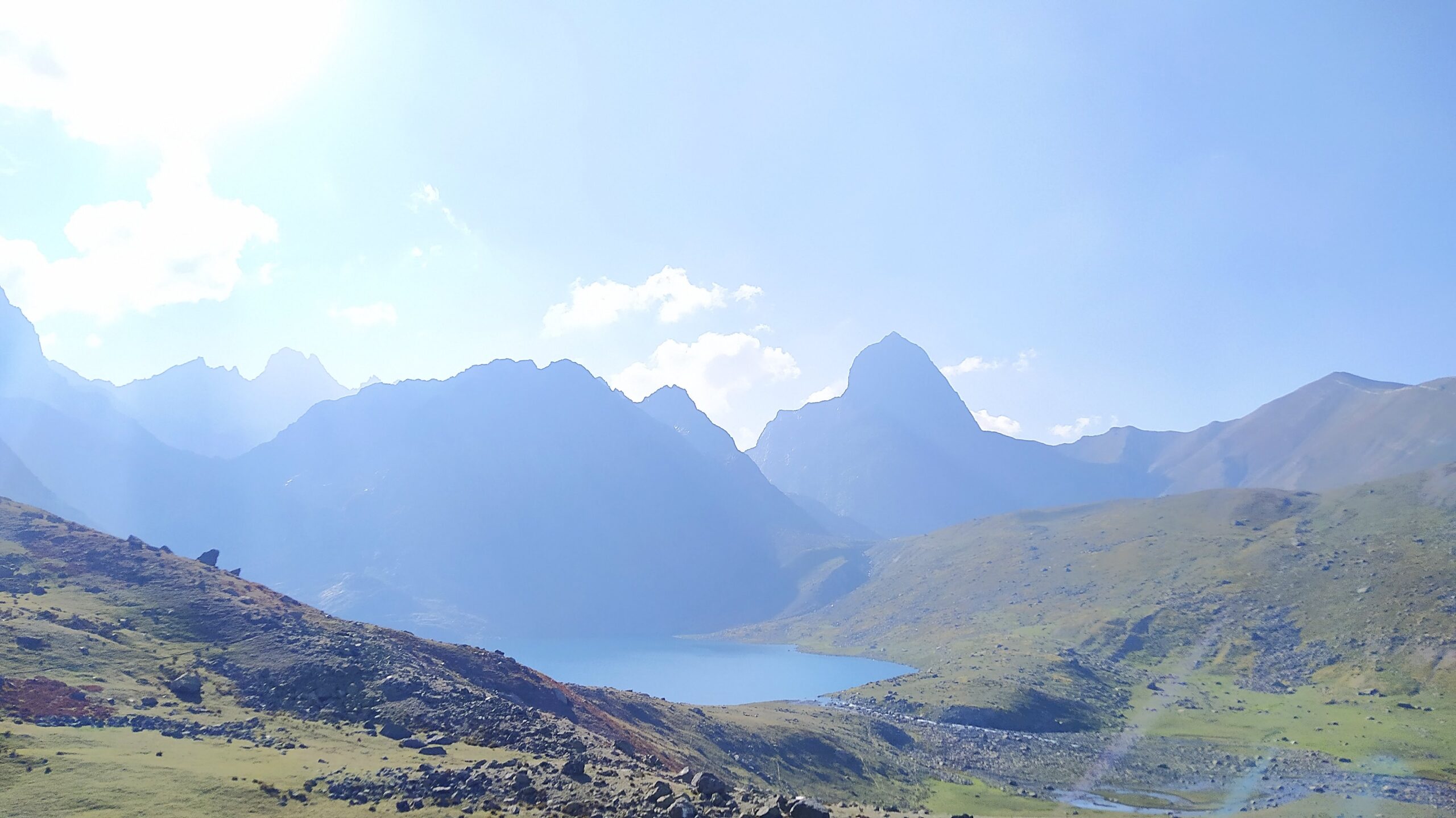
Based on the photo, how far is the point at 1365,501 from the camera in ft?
497

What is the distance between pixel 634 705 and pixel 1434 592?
113 meters

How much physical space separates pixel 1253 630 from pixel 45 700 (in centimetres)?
14800

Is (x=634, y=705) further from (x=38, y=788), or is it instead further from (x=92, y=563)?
(x=38, y=788)

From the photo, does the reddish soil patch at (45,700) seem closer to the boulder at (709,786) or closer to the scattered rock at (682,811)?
the scattered rock at (682,811)

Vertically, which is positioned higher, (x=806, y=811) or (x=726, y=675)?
(x=806, y=811)

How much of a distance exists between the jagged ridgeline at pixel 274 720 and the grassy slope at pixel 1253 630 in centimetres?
5032

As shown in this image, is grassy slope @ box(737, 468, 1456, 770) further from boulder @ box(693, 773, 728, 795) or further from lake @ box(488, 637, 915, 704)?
boulder @ box(693, 773, 728, 795)

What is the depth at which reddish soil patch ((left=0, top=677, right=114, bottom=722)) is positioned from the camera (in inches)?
1246

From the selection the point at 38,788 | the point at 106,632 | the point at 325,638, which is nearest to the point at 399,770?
the point at 38,788

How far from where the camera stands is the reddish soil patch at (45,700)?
104ft

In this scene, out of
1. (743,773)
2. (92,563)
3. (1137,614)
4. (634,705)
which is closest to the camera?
(92,563)

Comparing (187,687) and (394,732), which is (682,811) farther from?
(187,687)

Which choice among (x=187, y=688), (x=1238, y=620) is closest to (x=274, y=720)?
(x=187, y=688)

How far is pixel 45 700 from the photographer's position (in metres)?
33.0
